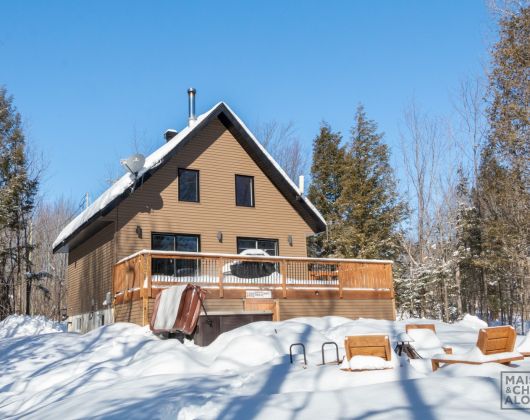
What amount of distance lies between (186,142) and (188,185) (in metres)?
1.44

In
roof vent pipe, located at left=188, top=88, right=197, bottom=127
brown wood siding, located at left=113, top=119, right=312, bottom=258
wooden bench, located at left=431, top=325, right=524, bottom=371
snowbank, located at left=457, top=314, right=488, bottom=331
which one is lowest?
snowbank, located at left=457, top=314, right=488, bottom=331

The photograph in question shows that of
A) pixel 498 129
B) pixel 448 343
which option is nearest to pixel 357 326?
pixel 448 343

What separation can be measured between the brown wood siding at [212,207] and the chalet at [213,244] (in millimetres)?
35

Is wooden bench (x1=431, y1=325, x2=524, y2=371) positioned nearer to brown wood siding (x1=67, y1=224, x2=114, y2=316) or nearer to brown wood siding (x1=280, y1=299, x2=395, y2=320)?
brown wood siding (x1=280, y1=299, x2=395, y2=320)

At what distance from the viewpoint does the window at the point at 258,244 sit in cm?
1917

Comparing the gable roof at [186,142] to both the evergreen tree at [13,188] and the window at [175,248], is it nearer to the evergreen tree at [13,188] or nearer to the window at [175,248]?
the window at [175,248]

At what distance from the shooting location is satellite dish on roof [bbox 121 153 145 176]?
1691 cm

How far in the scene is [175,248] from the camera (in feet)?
58.5

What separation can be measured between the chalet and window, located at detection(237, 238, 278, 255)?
0.04 metres

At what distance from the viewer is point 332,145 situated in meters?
31.5

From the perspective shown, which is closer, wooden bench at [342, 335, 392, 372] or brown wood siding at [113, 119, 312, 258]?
wooden bench at [342, 335, 392, 372]

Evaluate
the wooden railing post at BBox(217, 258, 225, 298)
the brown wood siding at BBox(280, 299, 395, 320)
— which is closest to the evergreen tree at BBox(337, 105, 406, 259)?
the brown wood siding at BBox(280, 299, 395, 320)

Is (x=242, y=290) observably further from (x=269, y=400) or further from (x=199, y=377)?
(x=269, y=400)

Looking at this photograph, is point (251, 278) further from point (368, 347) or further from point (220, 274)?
point (368, 347)
